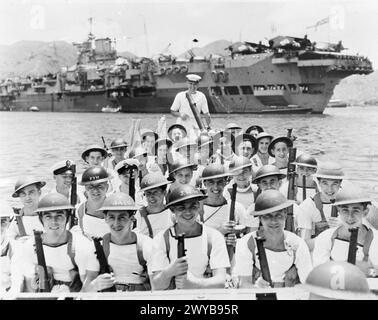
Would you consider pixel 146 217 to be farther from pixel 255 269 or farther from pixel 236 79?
pixel 236 79

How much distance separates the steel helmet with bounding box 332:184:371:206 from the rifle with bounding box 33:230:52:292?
2.93 metres

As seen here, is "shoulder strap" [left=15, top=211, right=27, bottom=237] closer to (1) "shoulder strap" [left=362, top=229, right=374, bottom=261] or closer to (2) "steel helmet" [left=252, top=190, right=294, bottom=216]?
(2) "steel helmet" [left=252, top=190, right=294, bottom=216]

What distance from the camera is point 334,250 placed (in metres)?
4.89

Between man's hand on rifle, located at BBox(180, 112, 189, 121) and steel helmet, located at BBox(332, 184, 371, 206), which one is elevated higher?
man's hand on rifle, located at BBox(180, 112, 189, 121)

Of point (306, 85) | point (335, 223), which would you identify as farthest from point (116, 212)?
point (306, 85)

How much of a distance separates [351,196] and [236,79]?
181ft

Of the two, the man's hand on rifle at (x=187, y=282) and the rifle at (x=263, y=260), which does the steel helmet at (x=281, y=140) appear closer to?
the rifle at (x=263, y=260)

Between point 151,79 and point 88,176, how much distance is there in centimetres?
5873

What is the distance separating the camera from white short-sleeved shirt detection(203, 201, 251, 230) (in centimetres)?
611

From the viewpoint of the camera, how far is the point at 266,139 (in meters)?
9.38

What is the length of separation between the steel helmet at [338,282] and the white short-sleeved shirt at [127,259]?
1892 mm

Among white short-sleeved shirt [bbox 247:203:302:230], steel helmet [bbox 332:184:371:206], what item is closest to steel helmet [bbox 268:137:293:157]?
white short-sleeved shirt [bbox 247:203:302:230]

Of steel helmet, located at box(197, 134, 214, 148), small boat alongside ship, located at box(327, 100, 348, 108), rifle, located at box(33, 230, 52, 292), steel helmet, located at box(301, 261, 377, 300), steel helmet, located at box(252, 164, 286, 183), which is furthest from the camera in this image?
small boat alongside ship, located at box(327, 100, 348, 108)
